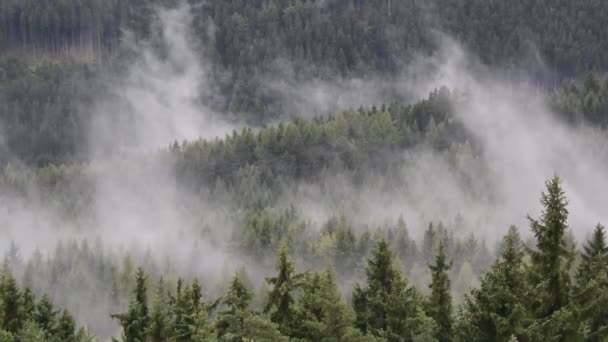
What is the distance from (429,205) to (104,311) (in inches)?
3275

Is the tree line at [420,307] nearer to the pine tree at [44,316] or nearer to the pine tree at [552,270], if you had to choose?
the pine tree at [552,270]

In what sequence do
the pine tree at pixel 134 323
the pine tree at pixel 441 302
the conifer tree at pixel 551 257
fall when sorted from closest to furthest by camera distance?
the conifer tree at pixel 551 257 → the pine tree at pixel 441 302 → the pine tree at pixel 134 323

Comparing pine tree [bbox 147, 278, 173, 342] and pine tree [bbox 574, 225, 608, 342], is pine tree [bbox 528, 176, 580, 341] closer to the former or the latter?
pine tree [bbox 574, 225, 608, 342]

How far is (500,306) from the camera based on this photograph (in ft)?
105

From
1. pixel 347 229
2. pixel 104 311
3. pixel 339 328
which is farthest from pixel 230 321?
pixel 347 229

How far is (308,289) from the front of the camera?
38.2m

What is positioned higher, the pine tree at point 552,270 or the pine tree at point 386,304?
the pine tree at point 386,304

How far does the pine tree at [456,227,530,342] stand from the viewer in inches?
1244

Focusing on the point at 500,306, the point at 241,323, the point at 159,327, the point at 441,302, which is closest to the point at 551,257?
the point at 500,306

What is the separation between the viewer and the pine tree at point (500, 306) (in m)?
31.6

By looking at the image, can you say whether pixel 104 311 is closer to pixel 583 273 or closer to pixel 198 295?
pixel 198 295

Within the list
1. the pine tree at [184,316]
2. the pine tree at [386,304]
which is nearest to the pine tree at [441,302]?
the pine tree at [386,304]

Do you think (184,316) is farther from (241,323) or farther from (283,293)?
(283,293)

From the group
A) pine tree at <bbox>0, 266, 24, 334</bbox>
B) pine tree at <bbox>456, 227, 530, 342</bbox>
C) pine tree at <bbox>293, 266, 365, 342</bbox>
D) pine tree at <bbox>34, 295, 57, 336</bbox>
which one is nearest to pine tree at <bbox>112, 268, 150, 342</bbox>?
pine tree at <bbox>0, 266, 24, 334</bbox>
